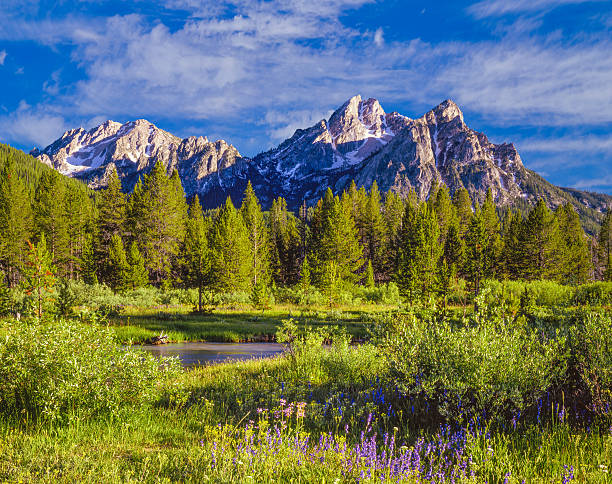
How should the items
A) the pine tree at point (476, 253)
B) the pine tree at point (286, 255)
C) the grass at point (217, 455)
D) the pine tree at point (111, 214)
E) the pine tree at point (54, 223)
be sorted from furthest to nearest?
the pine tree at point (286, 255), the pine tree at point (476, 253), the pine tree at point (54, 223), the pine tree at point (111, 214), the grass at point (217, 455)

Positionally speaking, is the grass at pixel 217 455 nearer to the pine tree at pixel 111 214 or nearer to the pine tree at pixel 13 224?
the pine tree at pixel 111 214

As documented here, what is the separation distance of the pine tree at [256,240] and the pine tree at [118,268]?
1872 centimetres

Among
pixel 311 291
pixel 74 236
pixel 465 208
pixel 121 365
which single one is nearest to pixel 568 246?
pixel 465 208

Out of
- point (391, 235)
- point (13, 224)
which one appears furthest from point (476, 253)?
point (13, 224)

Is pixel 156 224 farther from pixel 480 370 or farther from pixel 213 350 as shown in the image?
pixel 480 370

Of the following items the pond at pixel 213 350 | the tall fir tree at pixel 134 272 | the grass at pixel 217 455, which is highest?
the tall fir tree at pixel 134 272

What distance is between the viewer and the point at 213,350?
18.2 metres

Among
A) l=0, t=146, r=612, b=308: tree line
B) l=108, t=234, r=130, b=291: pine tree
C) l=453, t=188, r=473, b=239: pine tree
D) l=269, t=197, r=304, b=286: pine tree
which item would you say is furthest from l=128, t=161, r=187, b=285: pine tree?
l=453, t=188, r=473, b=239: pine tree

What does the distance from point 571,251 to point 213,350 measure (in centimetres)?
6185

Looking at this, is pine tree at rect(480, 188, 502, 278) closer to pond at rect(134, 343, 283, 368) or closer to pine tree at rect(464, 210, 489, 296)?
pine tree at rect(464, 210, 489, 296)

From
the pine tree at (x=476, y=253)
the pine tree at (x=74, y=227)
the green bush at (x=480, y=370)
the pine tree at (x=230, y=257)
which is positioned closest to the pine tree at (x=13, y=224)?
the pine tree at (x=74, y=227)

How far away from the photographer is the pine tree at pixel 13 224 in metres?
46.9

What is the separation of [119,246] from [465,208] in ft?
201

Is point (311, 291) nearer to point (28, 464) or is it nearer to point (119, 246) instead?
point (119, 246)
